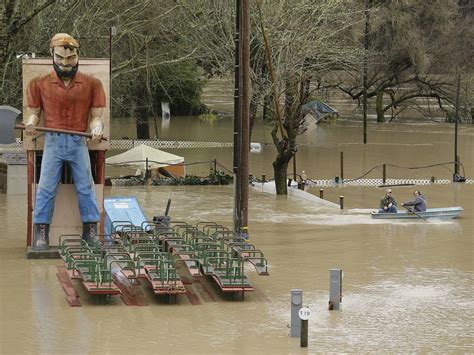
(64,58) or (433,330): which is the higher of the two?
(64,58)

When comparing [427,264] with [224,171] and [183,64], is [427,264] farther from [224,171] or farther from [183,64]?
[183,64]

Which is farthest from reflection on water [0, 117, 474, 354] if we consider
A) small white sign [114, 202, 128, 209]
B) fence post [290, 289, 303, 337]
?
small white sign [114, 202, 128, 209]

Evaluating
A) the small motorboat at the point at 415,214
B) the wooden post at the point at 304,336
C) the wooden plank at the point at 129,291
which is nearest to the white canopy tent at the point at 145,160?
the small motorboat at the point at 415,214

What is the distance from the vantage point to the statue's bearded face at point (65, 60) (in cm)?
2336

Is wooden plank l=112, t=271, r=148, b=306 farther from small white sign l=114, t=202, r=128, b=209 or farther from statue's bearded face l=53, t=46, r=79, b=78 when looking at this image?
small white sign l=114, t=202, r=128, b=209

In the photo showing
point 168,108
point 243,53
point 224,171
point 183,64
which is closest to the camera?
point 243,53

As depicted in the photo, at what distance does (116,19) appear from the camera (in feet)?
122

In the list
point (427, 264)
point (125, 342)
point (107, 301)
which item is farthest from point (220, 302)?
point (427, 264)

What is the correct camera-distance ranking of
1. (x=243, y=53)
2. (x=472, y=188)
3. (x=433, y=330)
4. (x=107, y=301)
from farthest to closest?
(x=472, y=188) → (x=243, y=53) → (x=107, y=301) → (x=433, y=330)

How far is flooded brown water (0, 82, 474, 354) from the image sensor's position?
673 inches

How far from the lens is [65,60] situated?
23.4 meters

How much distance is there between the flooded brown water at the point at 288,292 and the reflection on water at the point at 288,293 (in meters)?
0.03

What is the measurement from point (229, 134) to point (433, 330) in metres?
44.2

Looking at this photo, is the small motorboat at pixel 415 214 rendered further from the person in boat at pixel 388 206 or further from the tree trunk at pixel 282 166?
the tree trunk at pixel 282 166
